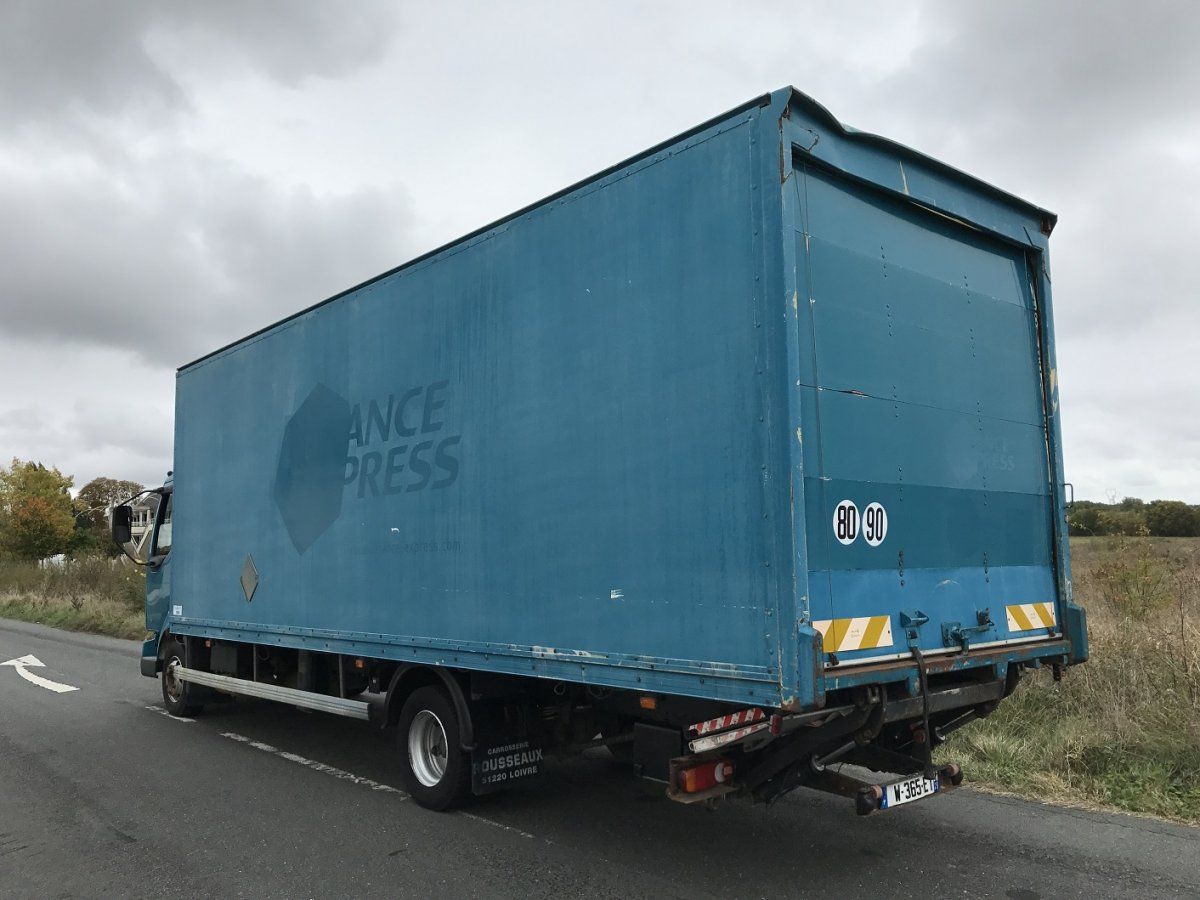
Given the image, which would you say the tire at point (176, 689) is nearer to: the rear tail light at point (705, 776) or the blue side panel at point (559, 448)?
the blue side panel at point (559, 448)

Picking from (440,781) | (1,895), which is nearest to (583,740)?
(440,781)

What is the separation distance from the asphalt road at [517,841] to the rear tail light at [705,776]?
0.57 m

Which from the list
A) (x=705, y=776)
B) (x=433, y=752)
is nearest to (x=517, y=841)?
(x=433, y=752)

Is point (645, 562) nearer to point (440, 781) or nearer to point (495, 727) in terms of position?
point (495, 727)

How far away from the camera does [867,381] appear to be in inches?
163

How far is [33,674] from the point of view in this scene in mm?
12242

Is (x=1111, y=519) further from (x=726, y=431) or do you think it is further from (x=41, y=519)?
(x=41, y=519)

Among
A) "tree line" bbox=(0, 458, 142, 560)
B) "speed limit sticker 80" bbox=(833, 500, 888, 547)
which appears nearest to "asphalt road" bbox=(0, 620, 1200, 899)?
"speed limit sticker 80" bbox=(833, 500, 888, 547)

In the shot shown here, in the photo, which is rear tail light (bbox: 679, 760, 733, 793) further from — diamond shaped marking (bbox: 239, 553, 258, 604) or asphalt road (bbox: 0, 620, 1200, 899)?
diamond shaped marking (bbox: 239, 553, 258, 604)

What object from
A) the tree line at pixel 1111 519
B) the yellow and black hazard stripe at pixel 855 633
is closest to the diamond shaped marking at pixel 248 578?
the yellow and black hazard stripe at pixel 855 633

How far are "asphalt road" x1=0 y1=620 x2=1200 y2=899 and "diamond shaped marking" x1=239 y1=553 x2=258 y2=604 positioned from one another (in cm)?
139

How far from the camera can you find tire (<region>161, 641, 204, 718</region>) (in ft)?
28.9

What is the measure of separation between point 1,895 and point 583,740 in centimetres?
308

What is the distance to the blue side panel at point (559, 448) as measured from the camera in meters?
3.85
